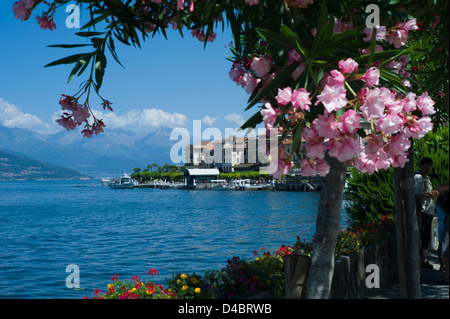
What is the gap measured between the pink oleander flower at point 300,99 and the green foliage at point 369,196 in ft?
34.0

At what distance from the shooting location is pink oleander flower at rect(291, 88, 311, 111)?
2.38 m

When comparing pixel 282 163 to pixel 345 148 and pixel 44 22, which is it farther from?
pixel 44 22

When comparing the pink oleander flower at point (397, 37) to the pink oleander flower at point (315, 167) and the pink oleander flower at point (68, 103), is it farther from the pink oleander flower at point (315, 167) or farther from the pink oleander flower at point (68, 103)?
the pink oleander flower at point (68, 103)

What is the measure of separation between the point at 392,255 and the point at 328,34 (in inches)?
283

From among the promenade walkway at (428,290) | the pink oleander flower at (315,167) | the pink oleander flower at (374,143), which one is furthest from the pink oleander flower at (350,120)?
the promenade walkway at (428,290)

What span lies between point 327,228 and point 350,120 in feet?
5.44

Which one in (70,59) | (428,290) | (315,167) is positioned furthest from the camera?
(428,290)

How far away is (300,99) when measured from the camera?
2.38 metres

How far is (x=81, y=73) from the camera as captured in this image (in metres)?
4.41

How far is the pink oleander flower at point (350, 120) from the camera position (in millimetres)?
2320

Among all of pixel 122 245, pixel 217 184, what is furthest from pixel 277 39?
pixel 217 184

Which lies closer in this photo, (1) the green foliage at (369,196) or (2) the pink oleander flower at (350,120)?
(2) the pink oleander flower at (350,120)

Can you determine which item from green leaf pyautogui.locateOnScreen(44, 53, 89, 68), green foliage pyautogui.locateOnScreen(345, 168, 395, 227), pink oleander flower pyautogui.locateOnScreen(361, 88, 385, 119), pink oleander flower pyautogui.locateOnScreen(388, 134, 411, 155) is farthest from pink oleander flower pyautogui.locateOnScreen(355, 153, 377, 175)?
green foliage pyautogui.locateOnScreen(345, 168, 395, 227)
